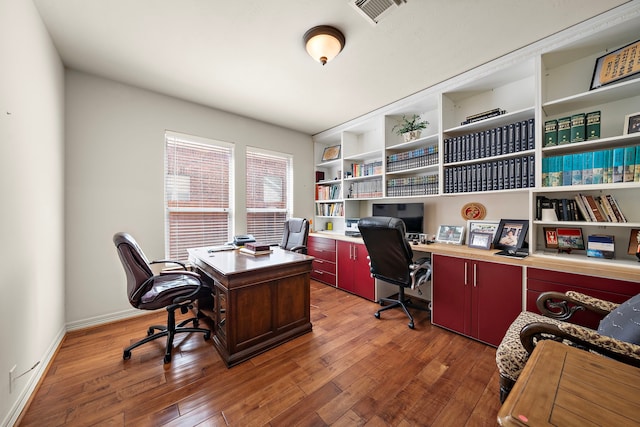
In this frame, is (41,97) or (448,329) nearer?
(41,97)

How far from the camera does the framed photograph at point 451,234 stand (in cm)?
273

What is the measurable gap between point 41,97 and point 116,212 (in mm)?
1241

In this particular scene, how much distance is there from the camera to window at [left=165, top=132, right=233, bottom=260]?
3082mm

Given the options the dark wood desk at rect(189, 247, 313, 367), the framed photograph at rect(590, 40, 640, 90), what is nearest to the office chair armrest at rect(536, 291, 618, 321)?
the framed photograph at rect(590, 40, 640, 90)

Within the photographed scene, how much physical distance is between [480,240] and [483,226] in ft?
0.64

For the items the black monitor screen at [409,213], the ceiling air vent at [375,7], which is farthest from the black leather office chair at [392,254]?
the ceiling air vent at [375,7]

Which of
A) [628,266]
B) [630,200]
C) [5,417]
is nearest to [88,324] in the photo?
[5,417]

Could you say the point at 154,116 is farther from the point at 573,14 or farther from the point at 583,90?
the point at 583,90

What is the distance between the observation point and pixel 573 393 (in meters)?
0.65

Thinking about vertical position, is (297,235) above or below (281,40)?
below

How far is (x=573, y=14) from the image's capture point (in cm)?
175

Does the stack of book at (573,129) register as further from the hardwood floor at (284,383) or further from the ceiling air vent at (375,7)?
the hardwood floor at (284,383)

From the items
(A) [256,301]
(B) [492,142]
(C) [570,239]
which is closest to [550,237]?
(C) [570,239]

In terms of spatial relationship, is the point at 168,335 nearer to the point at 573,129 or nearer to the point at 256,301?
the point at 256,301
